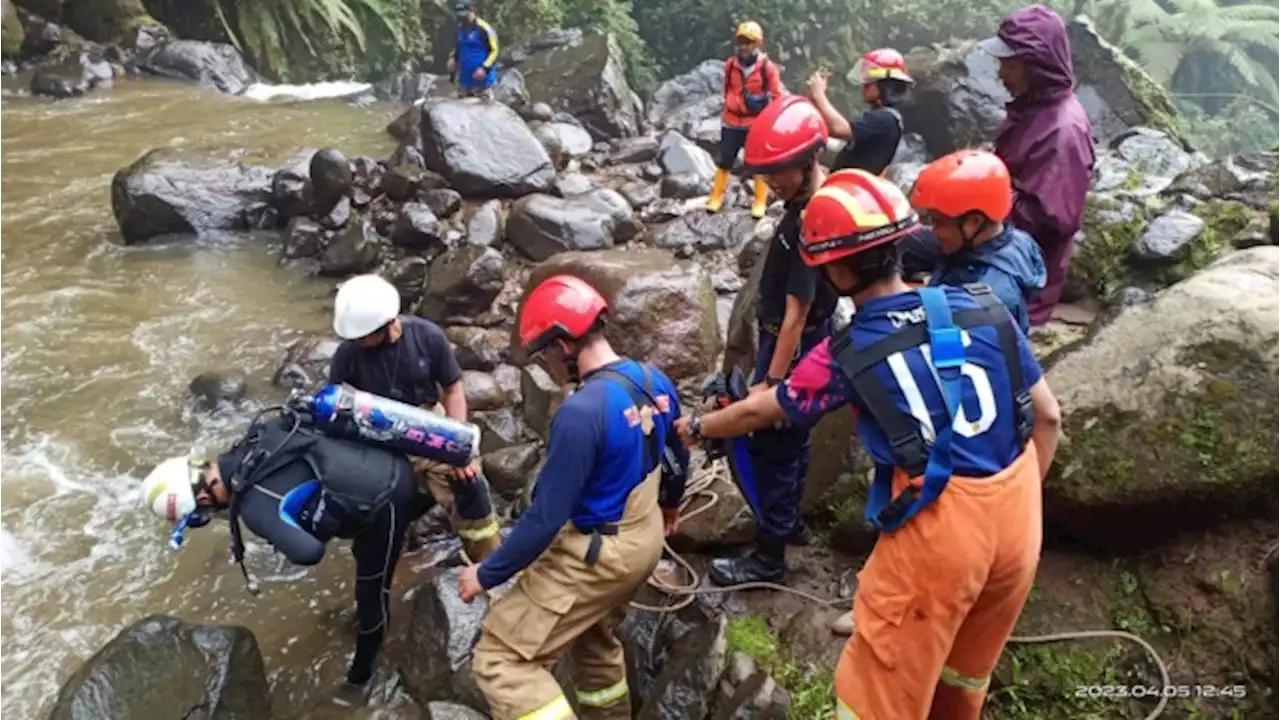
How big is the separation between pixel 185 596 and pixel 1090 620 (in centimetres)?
507

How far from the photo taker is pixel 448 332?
874cm

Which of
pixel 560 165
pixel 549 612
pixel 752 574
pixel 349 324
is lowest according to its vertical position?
pixel 560 165

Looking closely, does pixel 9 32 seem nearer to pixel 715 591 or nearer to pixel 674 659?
pixel 715 591

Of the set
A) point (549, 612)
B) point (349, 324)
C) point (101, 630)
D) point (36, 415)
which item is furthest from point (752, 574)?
point (36, 415)

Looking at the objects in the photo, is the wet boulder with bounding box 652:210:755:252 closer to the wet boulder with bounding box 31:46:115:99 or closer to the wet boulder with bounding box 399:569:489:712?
the wet boulder with bounding box 399:569:489:712

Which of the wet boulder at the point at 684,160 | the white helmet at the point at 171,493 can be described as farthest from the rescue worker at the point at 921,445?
the wet boulder at the point at 684,160

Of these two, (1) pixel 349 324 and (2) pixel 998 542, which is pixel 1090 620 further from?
(1) pixel 349 324

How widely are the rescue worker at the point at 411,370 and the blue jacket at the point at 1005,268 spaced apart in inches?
94.6

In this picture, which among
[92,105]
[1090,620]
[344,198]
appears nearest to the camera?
[1090,620]

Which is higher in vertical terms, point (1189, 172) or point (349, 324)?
point (349, 324)

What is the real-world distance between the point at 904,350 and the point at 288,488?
2560 millimetres

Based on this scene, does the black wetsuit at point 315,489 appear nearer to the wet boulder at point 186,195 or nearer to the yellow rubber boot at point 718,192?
Result: the yellow rubber boot at point 718,192

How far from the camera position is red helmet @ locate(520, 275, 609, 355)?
11.7 ft

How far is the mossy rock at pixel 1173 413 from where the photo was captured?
3852 mm
